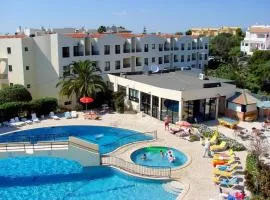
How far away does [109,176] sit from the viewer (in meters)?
26.2

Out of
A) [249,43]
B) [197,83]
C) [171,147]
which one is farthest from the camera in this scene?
[249,43]

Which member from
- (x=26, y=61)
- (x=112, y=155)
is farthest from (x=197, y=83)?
(x=26, y=61)

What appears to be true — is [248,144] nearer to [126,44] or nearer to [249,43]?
[126,44]

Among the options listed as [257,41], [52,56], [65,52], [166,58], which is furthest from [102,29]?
[257,41]

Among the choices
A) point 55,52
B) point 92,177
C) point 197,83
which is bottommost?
point 92,177

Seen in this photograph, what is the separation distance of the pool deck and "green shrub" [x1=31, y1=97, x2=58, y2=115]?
1862 mm

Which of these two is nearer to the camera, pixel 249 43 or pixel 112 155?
pixel 112 155

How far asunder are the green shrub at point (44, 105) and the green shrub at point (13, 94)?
7.78ft

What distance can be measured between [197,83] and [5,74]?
2575 centimetres

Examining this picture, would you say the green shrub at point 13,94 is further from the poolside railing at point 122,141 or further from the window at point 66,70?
the poolside railing at point 122,141

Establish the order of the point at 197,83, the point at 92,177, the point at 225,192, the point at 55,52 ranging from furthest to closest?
the point at 55,52, the point at 197,83, the point at 92,177, the point at 225,192

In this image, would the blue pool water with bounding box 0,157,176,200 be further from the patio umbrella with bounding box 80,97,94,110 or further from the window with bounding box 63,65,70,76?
the window with bounding box 63,65,70,76

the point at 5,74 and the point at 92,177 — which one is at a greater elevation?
the point at 5,74

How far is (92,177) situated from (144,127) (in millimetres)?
12202
